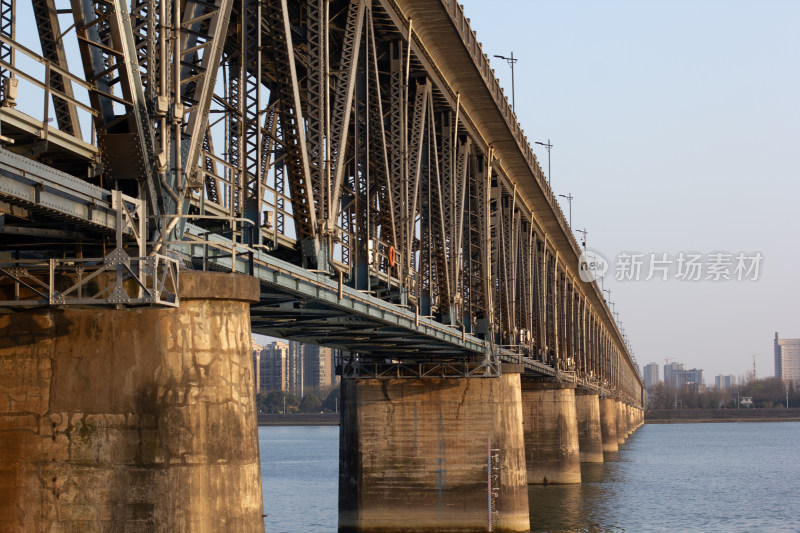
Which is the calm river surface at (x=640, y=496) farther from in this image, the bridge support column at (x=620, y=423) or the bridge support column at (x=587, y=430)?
the bridge support column at (x=620, y=423)

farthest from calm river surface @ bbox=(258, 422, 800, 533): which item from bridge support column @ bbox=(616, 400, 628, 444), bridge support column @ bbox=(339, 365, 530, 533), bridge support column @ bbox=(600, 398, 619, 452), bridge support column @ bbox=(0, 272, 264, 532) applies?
bridge support column @ bbox=(616, 400, 628, 444)

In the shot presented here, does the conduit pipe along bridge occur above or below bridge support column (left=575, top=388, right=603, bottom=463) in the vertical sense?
above

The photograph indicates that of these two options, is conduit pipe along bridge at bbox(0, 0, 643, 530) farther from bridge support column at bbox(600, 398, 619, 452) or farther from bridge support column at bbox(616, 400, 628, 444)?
bridge support column at bbox(616, 400, 628, 444)

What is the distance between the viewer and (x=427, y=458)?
41.8 metres

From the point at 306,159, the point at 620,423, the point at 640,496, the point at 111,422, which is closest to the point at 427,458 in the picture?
the point at 306,159

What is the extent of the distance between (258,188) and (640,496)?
168 ft

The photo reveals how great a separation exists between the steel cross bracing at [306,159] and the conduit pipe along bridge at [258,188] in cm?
6

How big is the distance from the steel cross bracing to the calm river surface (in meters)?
8.80

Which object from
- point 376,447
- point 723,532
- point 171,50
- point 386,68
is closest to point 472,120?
point 386,68

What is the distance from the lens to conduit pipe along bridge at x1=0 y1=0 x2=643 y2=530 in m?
14.6

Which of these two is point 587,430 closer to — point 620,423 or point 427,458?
A: point 620,423

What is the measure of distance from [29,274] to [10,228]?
1267 millimetres

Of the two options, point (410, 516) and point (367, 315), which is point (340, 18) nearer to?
point (367, 315)

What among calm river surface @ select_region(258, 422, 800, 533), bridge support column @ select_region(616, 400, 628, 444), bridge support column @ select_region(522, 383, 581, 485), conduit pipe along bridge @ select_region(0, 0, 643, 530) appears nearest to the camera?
conduit pipe along bridge @ select_region(0, 0, 643, 530)
